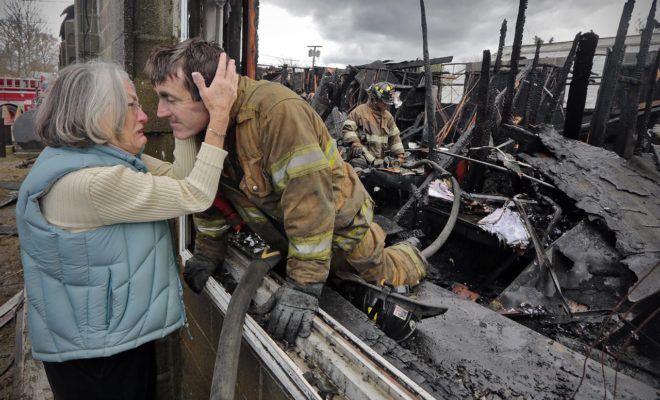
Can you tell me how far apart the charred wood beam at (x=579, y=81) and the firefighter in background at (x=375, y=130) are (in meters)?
2.70

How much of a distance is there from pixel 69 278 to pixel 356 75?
38.5ft

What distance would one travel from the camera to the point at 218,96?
1521 mm

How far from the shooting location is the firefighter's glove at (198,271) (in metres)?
2.08

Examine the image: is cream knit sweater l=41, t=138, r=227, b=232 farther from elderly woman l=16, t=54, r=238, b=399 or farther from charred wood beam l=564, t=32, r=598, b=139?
charred wood beam l=564, t=32, r=598, b=139

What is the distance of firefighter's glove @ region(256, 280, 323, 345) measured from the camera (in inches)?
58.4

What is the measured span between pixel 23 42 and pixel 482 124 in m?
36.5

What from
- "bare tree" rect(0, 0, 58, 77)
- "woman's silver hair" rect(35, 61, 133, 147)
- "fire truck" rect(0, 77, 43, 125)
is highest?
"bare tree" rect(0, 0, 58, 77)

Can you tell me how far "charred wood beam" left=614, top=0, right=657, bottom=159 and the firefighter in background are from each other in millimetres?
3479

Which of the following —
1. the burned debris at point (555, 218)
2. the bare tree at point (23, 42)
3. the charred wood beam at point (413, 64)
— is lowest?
the burned debris at point (555, 218)

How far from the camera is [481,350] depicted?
202 centimetres

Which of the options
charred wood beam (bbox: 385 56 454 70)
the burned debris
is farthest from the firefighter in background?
charred wood beam (bbox: 385 56 454 70)

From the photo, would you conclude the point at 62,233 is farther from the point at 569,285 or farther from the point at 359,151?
the point at 359,151

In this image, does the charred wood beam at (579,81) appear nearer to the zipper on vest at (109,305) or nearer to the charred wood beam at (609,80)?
the charred wood beam at (609,80)

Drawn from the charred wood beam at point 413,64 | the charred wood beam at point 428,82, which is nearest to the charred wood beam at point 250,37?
the charred wood beam at point 428,82
